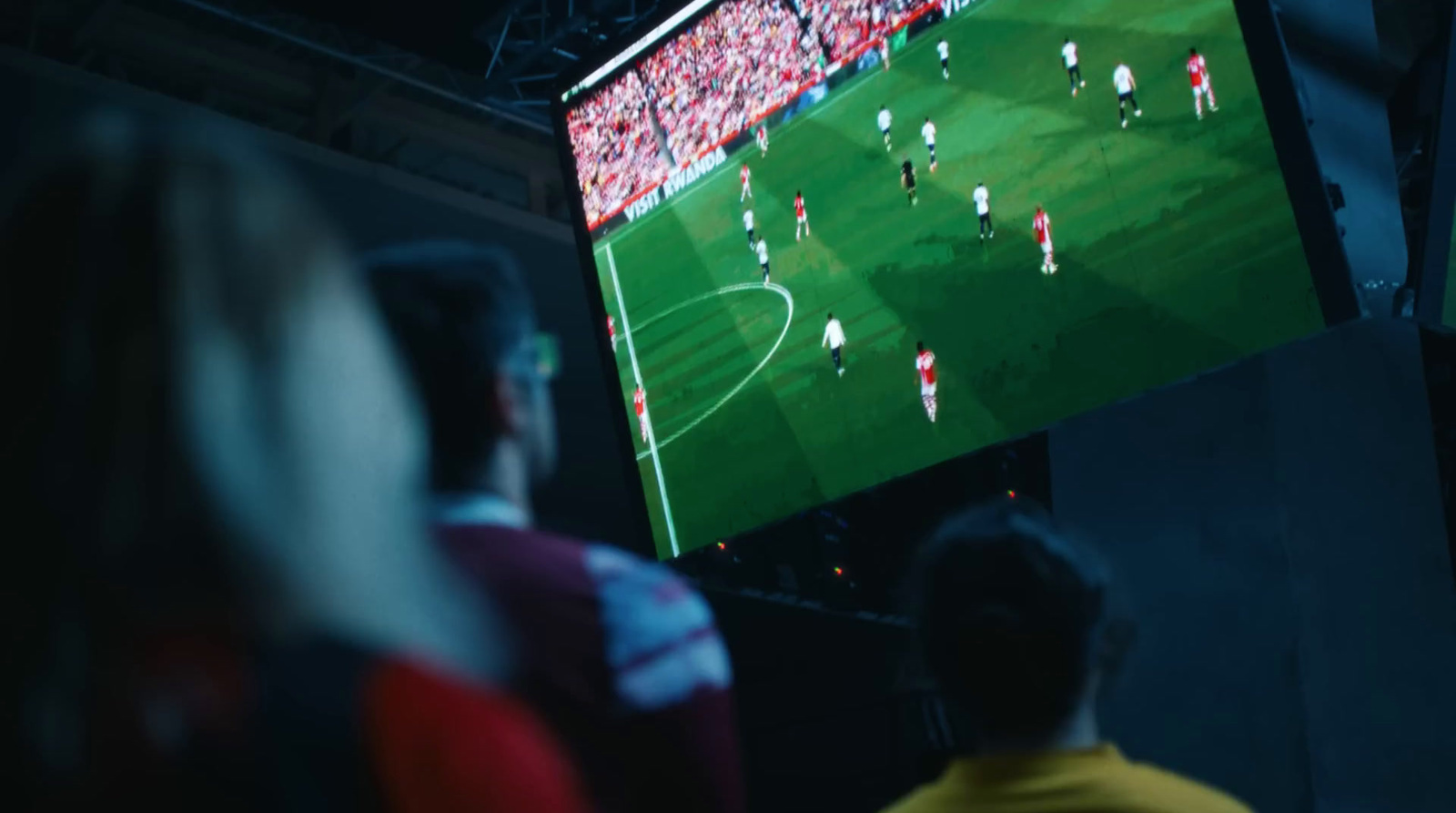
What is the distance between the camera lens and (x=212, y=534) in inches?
32.6

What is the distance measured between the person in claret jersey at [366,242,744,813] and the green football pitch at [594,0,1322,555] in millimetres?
3469

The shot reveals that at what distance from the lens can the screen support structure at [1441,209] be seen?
4.11 m

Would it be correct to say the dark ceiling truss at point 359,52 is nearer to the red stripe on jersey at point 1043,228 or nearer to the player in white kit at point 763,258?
the player in white kit at point 763,258

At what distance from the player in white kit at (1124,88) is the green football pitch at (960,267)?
0.10ft

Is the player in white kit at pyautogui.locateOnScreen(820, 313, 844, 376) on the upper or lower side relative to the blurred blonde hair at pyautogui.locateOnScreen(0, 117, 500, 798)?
upper

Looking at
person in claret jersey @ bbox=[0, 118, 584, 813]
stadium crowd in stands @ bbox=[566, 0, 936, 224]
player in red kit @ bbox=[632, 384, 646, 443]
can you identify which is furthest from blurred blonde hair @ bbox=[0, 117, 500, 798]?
player in red kit @ bbox=[632, 384, 646, 443]

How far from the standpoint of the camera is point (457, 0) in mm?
7141

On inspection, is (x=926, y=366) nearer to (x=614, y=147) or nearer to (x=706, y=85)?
(x=706, y=85)

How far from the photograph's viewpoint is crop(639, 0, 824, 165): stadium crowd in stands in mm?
5902

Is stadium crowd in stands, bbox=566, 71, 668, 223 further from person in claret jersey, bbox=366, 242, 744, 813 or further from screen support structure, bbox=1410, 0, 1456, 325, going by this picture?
person in claret jersey, bbox=366, 242, 744, 813

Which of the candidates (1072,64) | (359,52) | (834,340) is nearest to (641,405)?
(834,340)

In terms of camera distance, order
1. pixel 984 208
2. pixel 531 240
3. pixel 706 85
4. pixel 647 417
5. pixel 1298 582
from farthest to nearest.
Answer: pixel 531 240 → pixel 647 417 → pixel 706 85 → pixel 984 208 → pixel 1298 582

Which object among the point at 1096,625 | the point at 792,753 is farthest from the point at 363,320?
the point at 792,753

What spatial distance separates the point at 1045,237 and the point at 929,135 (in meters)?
0.71
